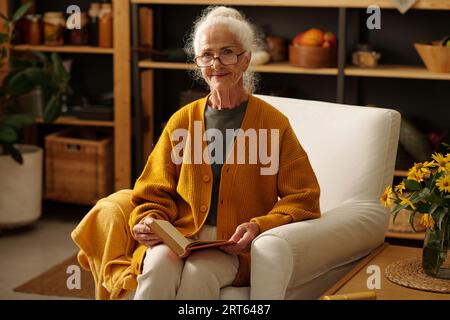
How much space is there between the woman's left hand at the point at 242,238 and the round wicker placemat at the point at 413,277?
0.39m

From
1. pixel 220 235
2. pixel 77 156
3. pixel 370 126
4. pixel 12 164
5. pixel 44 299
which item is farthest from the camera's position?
pixel 77 156

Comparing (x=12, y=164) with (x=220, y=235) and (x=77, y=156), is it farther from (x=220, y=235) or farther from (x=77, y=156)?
(x=220, y=235)

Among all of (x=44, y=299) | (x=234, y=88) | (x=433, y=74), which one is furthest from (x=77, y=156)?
(x=234, y=88)

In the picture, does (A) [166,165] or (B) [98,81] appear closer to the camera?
(A) [166,165]

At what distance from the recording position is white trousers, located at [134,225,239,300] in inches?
87.9

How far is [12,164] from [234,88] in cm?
198

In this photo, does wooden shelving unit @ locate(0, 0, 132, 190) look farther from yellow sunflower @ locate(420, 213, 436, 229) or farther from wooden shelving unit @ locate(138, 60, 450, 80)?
yellow sunflower @ locate(420, 213, 436, 229)

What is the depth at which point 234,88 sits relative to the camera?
98.5 inches

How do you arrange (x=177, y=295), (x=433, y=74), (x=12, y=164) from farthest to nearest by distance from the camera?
1. (x=12, y=164)
2. (x=433, y=74)
3. (x=177, y=295)

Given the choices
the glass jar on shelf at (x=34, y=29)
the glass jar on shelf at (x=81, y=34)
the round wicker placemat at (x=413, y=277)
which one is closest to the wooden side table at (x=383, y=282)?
the round wicker placemat at (x=413, y=277)

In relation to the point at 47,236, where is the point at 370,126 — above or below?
above

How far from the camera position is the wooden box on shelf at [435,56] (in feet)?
12.3

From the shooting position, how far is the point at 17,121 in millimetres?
4094

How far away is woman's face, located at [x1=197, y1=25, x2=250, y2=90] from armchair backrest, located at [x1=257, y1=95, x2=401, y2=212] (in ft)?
1.44
